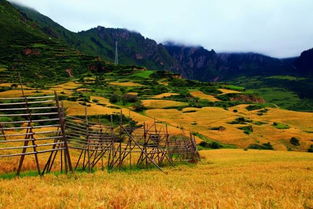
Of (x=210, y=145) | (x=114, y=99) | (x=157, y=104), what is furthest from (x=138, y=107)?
(x=210, y=145)

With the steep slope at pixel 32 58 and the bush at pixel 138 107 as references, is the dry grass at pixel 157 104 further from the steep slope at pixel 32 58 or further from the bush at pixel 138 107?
the steep slope at pixel 32 58

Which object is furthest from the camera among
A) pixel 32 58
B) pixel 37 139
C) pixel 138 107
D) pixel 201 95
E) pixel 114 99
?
pixel 32 58

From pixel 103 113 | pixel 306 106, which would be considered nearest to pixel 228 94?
pixel 103 113

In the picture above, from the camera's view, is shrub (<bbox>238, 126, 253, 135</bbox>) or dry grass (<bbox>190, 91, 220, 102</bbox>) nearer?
shrub (<bbox>238, 126, 253, 135</bbox>)

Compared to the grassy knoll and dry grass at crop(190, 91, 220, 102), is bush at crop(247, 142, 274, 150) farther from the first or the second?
the grassy knoll

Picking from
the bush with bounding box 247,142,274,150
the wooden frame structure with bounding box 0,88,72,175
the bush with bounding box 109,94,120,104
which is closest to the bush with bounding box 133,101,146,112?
the bush with bounding box 109,94,120,104

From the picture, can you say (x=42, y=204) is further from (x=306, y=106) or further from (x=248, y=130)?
(x=306, y=106)

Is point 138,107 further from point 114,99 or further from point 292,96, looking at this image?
point 292,96

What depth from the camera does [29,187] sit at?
7.36m

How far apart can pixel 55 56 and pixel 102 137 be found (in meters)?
112

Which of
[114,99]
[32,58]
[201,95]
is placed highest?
[32,58]

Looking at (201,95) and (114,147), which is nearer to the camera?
(114,147)

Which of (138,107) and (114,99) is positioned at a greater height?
(114,99)

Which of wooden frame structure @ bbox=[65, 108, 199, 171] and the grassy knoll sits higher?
wooden frame structure @ bbox=[65, 108, 199, 171]
